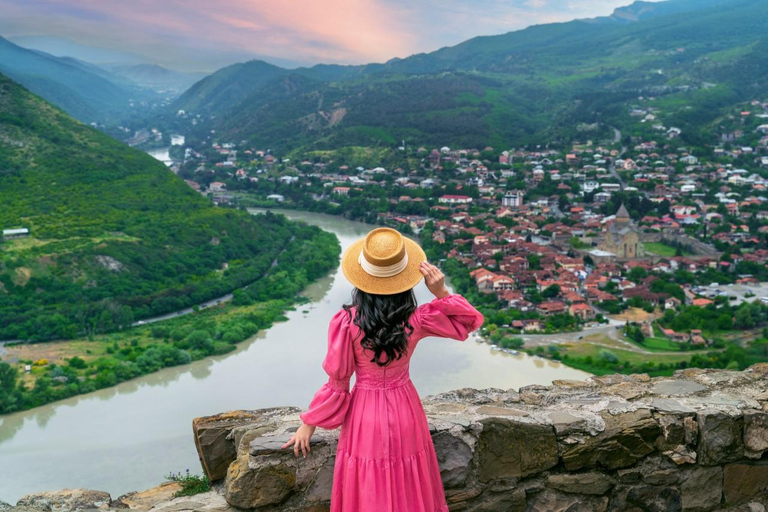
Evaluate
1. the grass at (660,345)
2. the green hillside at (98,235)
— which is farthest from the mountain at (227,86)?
the grass at (660,345)

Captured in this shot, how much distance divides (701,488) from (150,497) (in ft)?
4.47

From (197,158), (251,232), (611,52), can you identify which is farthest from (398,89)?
(251,232)

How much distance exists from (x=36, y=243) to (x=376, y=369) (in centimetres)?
1563

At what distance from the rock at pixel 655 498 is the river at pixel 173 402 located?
552 cm

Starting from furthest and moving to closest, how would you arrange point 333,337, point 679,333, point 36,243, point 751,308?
point 36,243, point 751,308, point 679,333, point 333,337

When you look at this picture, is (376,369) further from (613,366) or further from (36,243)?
(36,243)

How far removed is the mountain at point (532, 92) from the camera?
133 feet

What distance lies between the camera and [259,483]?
1.46 meters

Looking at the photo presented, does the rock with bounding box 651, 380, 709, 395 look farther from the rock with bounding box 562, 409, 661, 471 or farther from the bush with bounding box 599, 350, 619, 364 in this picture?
the bush with bounding box 599, 350, 619, 364

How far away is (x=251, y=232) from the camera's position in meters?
19.5

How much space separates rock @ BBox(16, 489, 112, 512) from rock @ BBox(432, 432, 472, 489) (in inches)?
29.8

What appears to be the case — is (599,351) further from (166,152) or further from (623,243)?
(166,152)

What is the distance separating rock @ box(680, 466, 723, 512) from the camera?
1.71m

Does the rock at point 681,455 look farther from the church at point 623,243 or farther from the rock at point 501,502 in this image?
the church at point 623,243
